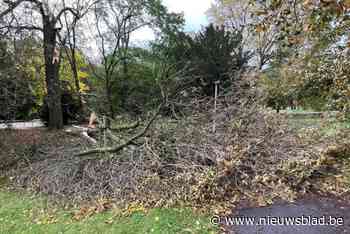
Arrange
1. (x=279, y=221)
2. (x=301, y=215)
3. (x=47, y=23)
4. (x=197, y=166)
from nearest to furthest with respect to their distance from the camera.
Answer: (x=279, y=221)
(x=301, y=215)
(x=197, y=166)
(x=47, y=23)

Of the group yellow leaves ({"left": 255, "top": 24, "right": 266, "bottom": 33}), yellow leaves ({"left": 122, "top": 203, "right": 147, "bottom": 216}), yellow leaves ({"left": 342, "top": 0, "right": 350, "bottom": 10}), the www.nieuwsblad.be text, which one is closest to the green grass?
yellow leaves ({"left": 122, "top": 203, "right": 147, "bottom": 216})

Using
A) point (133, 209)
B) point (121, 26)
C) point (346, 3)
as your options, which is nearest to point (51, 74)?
point (121, 26)

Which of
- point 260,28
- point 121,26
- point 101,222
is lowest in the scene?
point 101,222

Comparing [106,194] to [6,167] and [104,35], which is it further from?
[104,35]

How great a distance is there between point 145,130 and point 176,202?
4.86 ft

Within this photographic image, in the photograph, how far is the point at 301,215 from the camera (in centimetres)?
330

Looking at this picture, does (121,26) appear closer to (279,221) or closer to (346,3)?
(279,221)

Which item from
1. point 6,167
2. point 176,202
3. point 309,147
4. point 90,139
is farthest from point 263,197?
point 6,167

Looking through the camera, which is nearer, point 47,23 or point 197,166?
point 197,166

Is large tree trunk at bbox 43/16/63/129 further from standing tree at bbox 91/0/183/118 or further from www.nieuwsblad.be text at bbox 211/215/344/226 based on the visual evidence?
www.nieuwsblad.be text at bbox 211/215/344/226

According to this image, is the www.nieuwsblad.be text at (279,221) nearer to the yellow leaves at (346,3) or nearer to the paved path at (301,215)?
the paved path at (301,215)

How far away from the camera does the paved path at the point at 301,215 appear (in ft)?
9.74

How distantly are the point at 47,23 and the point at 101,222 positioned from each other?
934 cm

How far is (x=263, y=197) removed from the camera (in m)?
3.82
